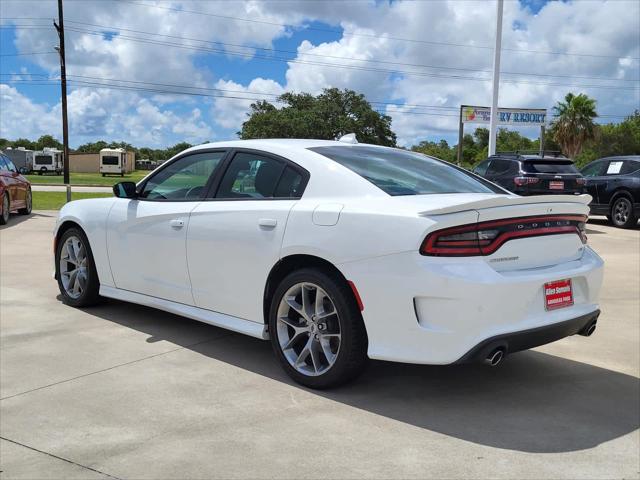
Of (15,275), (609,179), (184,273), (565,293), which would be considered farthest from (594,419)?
(609,179)

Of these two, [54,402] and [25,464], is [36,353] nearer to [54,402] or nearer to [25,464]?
[54,402]

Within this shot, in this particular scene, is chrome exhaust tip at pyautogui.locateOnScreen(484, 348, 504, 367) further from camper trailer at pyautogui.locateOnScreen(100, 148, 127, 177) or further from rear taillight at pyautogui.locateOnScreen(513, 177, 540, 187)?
camper trailer at pyautogui.locateOnScreen(100, 148, 127, 177)

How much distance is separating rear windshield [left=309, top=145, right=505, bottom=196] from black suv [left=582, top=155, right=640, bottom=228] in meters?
11.6

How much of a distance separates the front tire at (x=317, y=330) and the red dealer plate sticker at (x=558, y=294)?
1051 millimetres

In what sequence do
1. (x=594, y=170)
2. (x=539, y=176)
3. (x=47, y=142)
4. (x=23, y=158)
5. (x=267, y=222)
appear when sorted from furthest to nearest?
(x=47, y=142), (x=23, y=158), (x=594, y=170), (x=539, y=176), (x=267, y=222)

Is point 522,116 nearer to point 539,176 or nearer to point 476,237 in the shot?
point 539,176

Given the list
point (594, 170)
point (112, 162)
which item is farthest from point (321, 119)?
point (594, 170)

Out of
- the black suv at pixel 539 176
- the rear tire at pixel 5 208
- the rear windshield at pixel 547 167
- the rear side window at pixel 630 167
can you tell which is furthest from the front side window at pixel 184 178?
the rear side window at pixel 630 167

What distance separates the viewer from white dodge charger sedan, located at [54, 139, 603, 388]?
134 inches

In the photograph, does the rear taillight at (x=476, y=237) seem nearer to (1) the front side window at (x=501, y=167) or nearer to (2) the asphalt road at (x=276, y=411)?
(2) the asphalt road at (x=276, y=411)

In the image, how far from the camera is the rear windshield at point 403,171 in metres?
4.04

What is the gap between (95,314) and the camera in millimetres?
5742

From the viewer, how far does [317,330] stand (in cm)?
389

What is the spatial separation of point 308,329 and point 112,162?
69.6 metres
